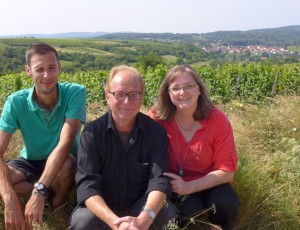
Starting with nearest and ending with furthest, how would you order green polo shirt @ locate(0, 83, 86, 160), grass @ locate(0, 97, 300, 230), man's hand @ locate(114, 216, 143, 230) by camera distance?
1. man's hand @ locate(114, 216, 143, 230)
2. green polo shirt @ locate(0, 83, 86, 160)
3. grass @ locate(0, 97, 300, 230)

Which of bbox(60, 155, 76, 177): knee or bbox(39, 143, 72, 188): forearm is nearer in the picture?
bbox(39, 143, 72, 188): forearm

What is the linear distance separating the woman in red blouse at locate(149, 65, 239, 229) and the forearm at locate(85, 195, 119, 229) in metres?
0.54

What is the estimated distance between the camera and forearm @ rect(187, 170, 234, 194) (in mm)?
2893

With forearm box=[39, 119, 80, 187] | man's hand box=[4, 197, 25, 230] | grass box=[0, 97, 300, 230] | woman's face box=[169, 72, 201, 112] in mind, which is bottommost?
grass box=[0, 97, 300, 230]

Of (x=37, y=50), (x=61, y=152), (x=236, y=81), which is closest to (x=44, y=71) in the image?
(x=37, y=50)

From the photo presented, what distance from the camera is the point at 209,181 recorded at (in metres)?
2.92

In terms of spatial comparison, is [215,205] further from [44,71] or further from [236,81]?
[236,81]

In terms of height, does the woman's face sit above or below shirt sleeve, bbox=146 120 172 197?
above

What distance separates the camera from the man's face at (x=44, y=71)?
3068 mm

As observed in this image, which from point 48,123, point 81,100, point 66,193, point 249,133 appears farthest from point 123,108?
point 249,133

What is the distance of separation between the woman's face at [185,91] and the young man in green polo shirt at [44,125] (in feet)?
2.62

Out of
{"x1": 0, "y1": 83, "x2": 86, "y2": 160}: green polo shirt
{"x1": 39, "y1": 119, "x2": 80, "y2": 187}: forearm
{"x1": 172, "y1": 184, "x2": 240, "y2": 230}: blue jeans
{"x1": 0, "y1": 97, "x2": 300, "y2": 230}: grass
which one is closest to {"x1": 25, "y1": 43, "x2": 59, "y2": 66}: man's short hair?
{"x1": 0, "y1": 83, "x2": 86, "y2": 160}: green polo shirt

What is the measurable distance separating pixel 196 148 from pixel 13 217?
147cm

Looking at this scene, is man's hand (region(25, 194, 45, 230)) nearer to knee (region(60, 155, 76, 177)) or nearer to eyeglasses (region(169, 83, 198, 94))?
knee (region(60, 155, 76, 177))
